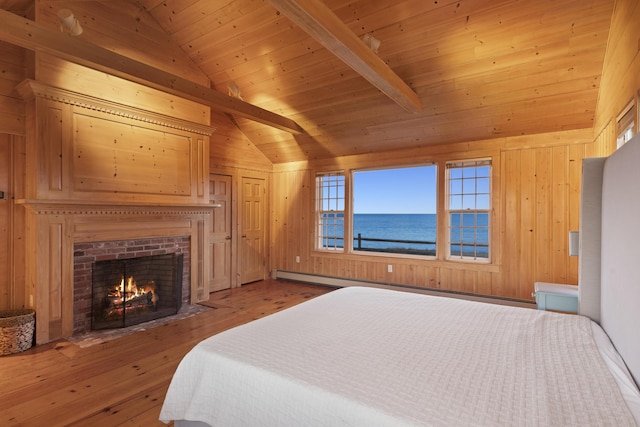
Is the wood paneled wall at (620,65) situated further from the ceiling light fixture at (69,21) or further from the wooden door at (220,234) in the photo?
the wooden door at (220,234)

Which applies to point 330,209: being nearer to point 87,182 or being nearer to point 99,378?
point 87,182

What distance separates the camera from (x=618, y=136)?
279 centimetres

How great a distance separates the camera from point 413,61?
3.71 meters

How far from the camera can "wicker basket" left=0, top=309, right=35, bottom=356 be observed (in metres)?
3.06

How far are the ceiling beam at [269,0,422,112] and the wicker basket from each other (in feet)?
11.8

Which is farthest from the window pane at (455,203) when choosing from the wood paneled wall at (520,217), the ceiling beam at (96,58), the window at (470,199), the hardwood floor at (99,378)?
the hardwood floor at (99,378)

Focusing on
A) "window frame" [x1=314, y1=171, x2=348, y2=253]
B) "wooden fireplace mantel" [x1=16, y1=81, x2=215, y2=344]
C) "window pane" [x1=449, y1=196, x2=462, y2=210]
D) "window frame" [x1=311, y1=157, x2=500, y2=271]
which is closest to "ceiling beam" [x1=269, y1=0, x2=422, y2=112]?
"window frame" [x1=311, y1=157, x2=500, y2=271]

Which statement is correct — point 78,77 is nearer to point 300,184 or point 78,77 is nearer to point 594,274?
point 300,184

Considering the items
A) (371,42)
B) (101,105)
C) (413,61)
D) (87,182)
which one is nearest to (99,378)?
(87,182)

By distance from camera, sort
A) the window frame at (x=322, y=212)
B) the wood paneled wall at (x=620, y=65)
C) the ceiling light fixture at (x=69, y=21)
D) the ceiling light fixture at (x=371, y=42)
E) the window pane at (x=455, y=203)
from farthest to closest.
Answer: the window frame at (x=322, y=212)
the window pane at (x=455, y=203)
the ceiling light fixture at (x=371, y=42)
the ceiling light fixture at (x=69, y=21)
the wood paneled wall at (x=620, y=65)

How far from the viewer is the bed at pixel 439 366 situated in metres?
1.07

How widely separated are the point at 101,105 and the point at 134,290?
2.19 meters

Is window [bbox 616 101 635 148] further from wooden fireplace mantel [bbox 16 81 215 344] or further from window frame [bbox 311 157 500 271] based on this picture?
wooden fireplace mantel [bbox 16 81 215 344]

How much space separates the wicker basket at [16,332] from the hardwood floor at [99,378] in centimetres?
8
